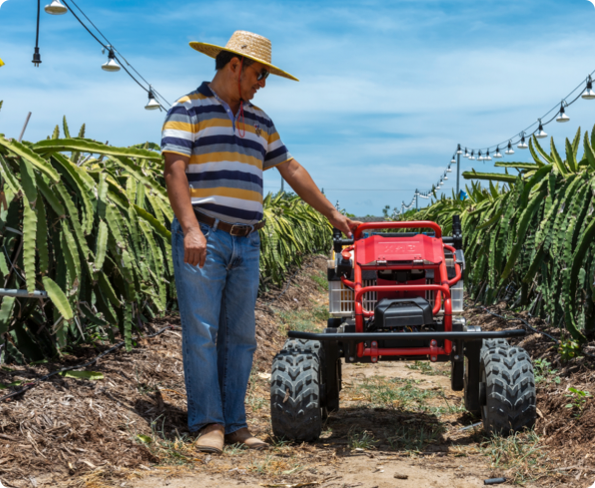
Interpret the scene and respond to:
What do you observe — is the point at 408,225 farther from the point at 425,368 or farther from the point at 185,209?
the point at 425,368

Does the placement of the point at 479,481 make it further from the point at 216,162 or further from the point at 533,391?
the point at 216,162

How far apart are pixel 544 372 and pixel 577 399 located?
0.80 meters

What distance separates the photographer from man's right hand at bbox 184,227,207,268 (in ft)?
9.60

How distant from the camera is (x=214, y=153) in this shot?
3111 millimetres

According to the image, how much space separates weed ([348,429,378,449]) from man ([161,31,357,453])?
49 cm

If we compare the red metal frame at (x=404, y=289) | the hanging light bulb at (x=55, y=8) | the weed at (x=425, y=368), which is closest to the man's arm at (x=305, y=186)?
the red metal frame at (x=404, y=289)

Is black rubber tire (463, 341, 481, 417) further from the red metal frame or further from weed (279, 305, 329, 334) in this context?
weed (279, 305, 329, 334)

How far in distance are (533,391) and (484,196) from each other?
6329 mm

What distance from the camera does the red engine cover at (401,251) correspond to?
338 cm

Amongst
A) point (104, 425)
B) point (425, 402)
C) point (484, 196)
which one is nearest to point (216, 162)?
point (104, 425)

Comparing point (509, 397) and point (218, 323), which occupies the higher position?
point (218, 323)

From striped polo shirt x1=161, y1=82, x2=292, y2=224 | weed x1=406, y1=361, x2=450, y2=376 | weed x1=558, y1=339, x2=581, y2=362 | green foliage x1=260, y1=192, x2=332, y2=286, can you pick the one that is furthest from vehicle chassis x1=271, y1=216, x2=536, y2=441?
green foliage x1=260, y1=192, x2=332, y2=286

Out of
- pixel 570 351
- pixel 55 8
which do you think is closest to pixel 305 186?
pixel 570 351

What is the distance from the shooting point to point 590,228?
4.04 m
